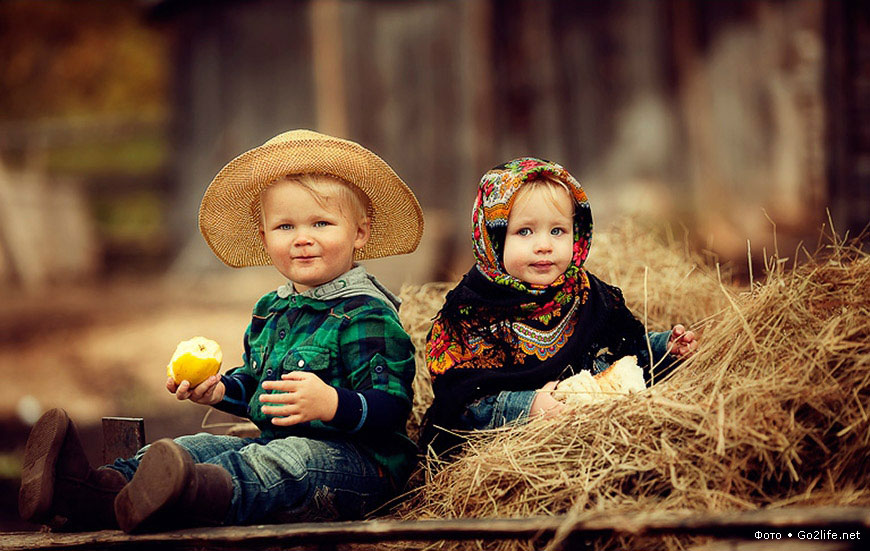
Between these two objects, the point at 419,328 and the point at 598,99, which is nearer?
the point at 419,328

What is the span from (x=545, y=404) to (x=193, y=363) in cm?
105

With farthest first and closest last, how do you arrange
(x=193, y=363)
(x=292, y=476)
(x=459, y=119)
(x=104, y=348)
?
(x=459, y=119) < (x=104, y=348) < (x=193, y=363) < (x=292, y=476)

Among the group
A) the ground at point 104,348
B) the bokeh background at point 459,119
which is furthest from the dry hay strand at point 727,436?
the bokeh background at point 459,119

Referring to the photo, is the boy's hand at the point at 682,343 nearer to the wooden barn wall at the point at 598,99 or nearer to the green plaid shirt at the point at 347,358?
the green plaid shirt at the point at 347,358

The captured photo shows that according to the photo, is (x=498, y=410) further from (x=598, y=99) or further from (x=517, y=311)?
(x=598, y=99)

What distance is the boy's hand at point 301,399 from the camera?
2.58 metres

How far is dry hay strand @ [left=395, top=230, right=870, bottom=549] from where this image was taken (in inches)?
88.1

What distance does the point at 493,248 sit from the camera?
294 centimetres

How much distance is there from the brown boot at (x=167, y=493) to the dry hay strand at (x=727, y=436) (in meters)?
0.63

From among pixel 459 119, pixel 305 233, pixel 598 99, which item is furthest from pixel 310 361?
pixel 598 99

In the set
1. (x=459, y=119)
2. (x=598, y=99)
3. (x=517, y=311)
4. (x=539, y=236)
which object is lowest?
(x=517, y=311)

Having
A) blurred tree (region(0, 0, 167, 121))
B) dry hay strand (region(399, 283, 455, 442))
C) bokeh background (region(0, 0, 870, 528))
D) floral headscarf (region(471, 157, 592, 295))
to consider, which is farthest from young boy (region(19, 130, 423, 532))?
blurred tree (region(0, 0, 167, 121))

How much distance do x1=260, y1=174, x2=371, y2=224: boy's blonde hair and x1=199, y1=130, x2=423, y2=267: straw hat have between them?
2 cm

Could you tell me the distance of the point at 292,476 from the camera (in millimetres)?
2668
